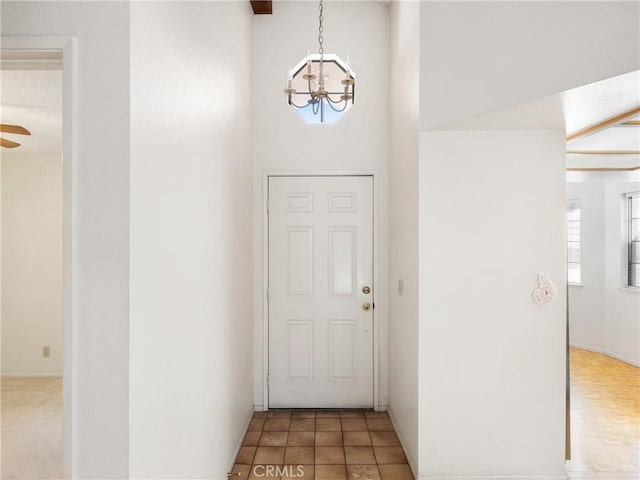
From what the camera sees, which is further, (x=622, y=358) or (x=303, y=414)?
(x=622, y=358)

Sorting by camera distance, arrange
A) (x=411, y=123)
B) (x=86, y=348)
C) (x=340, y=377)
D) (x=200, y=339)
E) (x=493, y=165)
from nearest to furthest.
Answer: (x=86, y=348), (x=200, y=339), (x=493, y=165), (x=411, y=123), (x=340, y=377)

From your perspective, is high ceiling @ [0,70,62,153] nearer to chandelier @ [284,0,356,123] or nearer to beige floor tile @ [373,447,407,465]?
chandelier @ [284,0,356,123]

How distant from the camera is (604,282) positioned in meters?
5.25

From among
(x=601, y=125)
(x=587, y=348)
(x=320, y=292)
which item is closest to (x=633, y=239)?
(x=587, y=348)

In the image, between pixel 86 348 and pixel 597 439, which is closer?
pixel 86 348

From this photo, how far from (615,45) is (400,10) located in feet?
5.38

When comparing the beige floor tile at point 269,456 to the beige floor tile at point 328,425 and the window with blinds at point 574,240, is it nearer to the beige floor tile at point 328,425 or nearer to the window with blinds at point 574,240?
the beige floor tile at point 328,425

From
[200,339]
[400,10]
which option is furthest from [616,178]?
[200,339]

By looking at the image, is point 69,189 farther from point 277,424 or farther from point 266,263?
point 277,424

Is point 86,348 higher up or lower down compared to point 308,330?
higher up

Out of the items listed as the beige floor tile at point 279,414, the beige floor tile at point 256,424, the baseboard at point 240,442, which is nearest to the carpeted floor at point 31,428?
the baseboard at point 240,442

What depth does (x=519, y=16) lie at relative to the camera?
6.68 feet

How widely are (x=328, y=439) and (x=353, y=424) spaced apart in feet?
1.06

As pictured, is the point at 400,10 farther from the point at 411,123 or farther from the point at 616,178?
the point at 616,178
